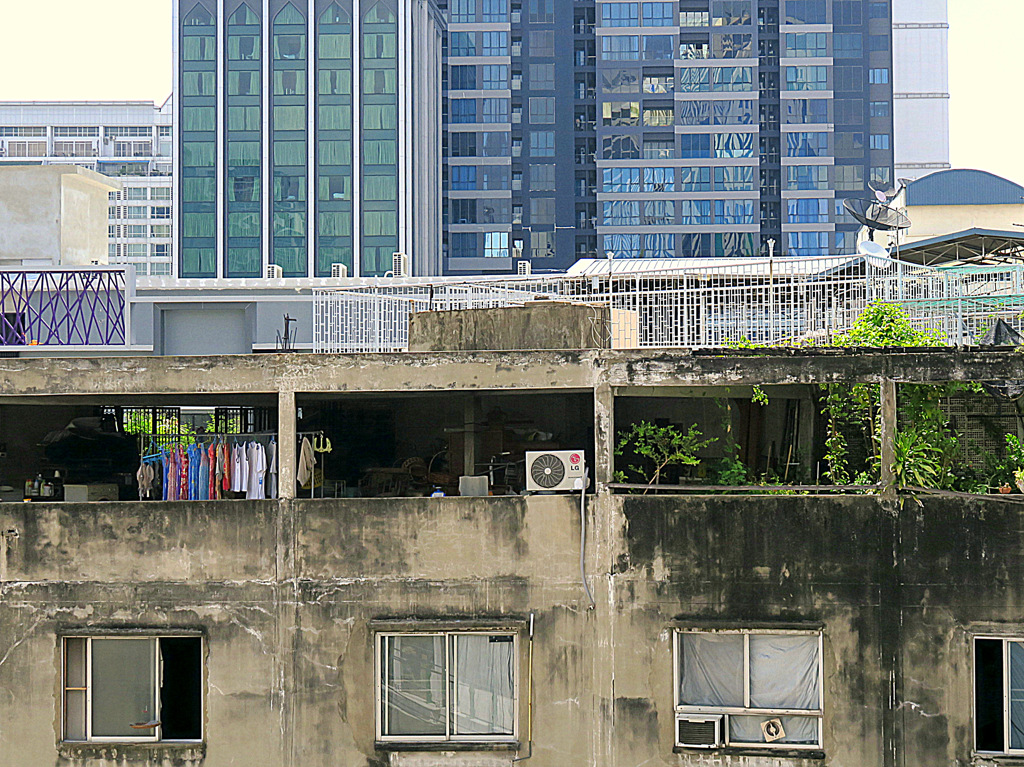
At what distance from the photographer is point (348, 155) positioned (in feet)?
236

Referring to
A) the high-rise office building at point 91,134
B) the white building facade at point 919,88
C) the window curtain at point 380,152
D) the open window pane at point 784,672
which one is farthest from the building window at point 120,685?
the high-rise office building at point 91,134

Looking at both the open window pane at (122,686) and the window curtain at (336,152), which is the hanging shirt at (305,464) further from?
the window curtain at (336,152)

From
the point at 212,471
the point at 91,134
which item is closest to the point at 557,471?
the point at 212,471

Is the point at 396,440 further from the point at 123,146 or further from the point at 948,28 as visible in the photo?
the point at 123,146

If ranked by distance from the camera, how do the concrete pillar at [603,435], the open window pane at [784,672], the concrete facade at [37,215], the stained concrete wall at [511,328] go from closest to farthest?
the open window pane at [784,672], the concrete pillar at [603,435], the stained concrete wall at [511,328], the concrete facade at [37,215]

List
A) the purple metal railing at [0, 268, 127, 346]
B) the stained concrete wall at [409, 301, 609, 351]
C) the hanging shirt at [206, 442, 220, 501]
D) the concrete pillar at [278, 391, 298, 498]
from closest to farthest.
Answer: the concrete pillar at [278, 391, 298, 498]
the stained concrete wall at [409, 301, 609, 351]
the hanging shirt at [206, 442, 220, 501]
the purple metal railing at [0, 268, 127, 346]

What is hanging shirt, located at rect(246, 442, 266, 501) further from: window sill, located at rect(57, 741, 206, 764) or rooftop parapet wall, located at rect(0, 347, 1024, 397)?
window sill, located at rect(57, 741, 206, 764)

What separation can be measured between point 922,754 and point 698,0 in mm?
73739

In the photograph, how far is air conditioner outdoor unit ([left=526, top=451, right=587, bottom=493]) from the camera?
38.7ft

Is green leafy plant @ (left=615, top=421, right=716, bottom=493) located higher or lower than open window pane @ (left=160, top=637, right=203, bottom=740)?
higher

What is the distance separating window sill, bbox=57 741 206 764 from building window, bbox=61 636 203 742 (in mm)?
136

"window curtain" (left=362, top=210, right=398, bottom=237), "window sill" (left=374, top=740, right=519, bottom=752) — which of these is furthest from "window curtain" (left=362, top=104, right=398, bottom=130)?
"window sill" (left=374, top=740, right=519, bottom=752)

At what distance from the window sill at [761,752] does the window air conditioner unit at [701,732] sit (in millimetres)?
45

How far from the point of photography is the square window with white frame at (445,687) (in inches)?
455
